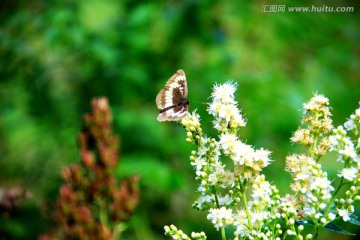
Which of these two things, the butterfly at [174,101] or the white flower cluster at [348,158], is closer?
the white flower cluster at [348,158]

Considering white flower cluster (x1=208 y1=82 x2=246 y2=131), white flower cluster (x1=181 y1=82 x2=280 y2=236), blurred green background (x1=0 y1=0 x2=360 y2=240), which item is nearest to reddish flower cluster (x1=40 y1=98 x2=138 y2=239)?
white flower cluster (x1=181 y1=82 x2=280 y2=236)

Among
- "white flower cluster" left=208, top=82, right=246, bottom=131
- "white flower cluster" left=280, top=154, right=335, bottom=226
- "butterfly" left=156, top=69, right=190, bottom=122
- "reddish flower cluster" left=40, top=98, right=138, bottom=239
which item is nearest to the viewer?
"white flower cluster" left=280, top=154, right=335, bottom=226

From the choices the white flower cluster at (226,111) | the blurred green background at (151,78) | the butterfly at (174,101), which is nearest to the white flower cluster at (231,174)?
the white flower cluster at (226,111)

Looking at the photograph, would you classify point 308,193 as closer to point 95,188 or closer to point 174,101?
point 174,101

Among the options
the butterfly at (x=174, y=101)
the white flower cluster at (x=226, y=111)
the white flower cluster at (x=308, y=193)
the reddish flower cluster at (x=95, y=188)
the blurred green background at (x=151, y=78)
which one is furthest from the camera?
the blurred green background at (x=151, y=78)

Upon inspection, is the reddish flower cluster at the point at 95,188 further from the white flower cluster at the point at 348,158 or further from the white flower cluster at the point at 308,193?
the white flower cluster at the point at 348,158

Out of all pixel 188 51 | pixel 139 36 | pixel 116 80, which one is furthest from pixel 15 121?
pixel 188 51

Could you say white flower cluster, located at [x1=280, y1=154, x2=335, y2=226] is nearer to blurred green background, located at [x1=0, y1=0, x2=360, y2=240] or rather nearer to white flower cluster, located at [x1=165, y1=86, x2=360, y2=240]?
white flower cluster, located at [x1=165, y1=86, x2=360, y2=240]

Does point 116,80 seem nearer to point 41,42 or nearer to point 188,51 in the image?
point 188,51
